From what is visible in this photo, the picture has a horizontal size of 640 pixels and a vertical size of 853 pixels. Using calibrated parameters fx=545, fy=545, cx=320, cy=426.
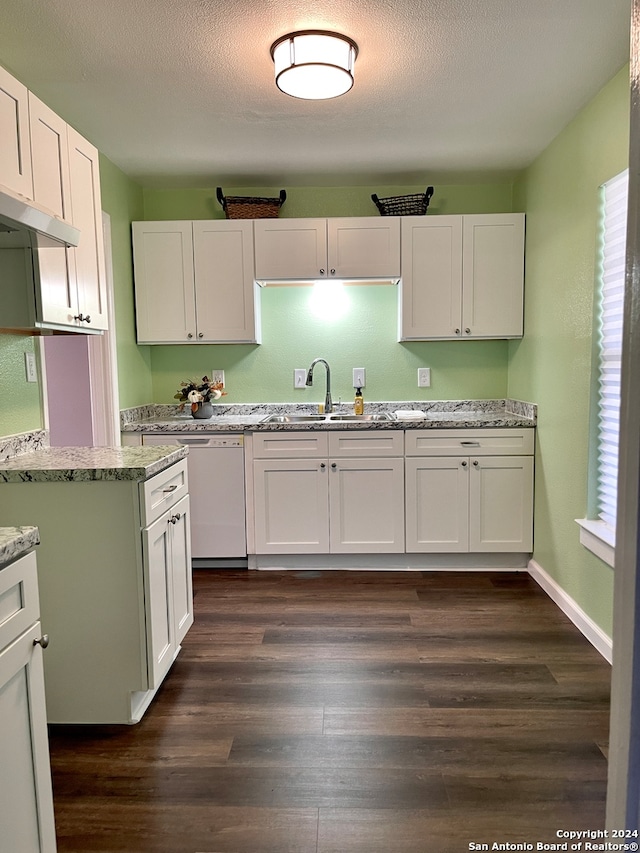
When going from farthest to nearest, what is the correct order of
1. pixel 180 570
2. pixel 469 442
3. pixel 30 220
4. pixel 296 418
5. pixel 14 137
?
pixel 296 418
pixel 469 442
pixel 180 570
pixel 14 137
pixel 30 220

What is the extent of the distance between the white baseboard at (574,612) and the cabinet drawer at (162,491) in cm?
191

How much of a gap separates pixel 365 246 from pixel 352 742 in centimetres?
269

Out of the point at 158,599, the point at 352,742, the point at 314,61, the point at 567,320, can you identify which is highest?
the point at 314,61

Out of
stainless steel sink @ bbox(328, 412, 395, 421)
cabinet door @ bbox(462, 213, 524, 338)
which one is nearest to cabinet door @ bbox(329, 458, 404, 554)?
stainless steel sink @ bbox(328, 412, 395, 421)

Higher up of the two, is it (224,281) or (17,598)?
(224,281)

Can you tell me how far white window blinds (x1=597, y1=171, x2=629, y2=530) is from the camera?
2283 millimetres

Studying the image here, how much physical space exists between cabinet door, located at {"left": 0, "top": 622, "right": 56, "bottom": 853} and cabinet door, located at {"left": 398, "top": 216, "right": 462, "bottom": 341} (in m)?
2.84

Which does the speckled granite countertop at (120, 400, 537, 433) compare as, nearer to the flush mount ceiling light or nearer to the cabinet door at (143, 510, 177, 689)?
the cabinet door at (143, 510, 177, 689)

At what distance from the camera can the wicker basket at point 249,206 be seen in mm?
3424

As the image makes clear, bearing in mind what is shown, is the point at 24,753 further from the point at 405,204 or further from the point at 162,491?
the point at 405,204

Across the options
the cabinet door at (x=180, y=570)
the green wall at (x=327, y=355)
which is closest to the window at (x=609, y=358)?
the green wall at (x=327, y=355)

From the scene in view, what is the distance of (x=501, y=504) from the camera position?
3258 mm

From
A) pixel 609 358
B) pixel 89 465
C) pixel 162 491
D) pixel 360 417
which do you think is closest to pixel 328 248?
pixel 360 417

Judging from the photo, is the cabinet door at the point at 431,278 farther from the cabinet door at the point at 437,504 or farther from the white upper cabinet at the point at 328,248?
the cabinet door at the point at 437,504
